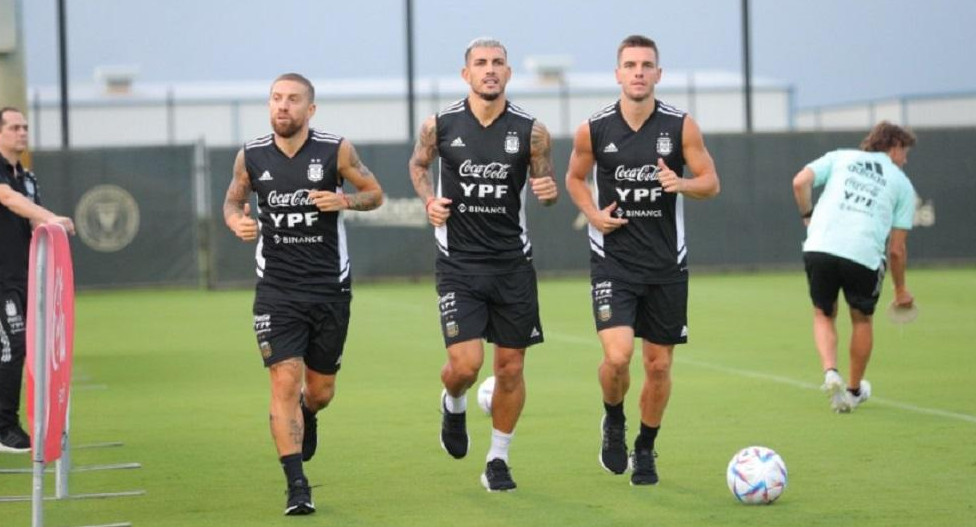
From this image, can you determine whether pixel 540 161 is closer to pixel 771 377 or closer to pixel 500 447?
pixel 500 447

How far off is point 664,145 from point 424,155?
4.20 ft

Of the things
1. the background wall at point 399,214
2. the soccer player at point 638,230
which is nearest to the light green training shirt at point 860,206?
the soccer player at point 638,230

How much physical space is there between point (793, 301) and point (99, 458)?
13757 millimetres

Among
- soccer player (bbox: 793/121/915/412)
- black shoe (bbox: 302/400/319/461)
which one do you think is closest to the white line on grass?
soccer player (bbox: 793/121/915/412)

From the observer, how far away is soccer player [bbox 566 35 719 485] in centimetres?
926

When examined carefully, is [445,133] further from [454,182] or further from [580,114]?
[580,114]

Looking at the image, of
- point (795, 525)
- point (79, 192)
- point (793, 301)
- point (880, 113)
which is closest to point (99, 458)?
point (795, 525)

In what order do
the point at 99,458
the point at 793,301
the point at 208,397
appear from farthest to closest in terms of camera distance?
the point at 793,301 < the point at 208,397 < the point at 99,458

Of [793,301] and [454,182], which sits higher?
[454,182]

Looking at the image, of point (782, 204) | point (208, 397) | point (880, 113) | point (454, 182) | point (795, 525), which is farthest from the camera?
point (880, 113)

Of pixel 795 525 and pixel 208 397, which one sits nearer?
pixel 795 525

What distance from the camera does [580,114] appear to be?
55062 millimetres

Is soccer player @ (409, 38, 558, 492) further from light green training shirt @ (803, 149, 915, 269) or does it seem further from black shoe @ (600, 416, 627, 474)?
light green training shirt @ (803, 149, 915, 269)

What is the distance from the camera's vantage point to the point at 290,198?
8766 millimetres
